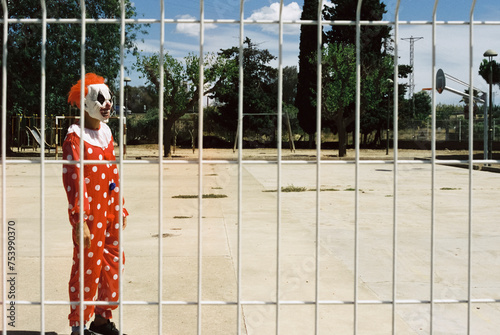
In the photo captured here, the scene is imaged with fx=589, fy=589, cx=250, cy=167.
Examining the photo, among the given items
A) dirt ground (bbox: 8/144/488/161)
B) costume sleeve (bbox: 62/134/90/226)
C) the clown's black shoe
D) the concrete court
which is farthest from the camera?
dirt ground (bbox: 8/144/488/161)

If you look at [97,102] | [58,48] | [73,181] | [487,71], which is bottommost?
[73,181]

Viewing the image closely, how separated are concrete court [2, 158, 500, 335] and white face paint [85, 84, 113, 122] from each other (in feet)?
4.01

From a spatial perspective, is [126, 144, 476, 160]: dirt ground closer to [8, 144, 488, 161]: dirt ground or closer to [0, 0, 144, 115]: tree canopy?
[8, 144, 488, 161]: dirt ground

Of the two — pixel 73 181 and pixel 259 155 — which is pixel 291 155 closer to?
pixel 259 155

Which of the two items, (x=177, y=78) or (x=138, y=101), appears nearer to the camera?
(x=177, y=78)

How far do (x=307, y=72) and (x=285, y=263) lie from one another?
38.7 metres

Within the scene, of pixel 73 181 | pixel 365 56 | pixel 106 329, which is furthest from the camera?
pixel 365 56

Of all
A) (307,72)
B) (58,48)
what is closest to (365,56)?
(307,72)

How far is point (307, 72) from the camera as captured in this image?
43156 mm

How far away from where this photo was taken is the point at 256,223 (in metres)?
7.93

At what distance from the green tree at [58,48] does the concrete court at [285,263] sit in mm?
17430

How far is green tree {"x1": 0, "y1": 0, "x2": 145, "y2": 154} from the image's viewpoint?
2634 cm

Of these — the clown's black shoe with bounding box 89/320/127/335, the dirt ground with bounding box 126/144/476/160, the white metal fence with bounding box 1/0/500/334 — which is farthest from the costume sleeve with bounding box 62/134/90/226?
the dirt ground with bounding box 126/144/476/160

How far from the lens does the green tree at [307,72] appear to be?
4134cm
